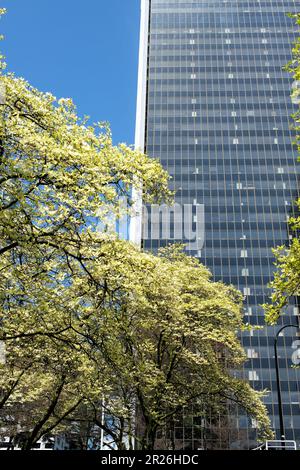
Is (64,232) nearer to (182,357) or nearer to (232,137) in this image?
(182,357)

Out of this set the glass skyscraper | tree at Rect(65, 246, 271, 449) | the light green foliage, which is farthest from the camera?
the glass skyscraper

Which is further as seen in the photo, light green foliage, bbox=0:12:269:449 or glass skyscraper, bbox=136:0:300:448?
glass skyscraper, bbox=136:0:300:448

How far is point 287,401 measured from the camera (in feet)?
273

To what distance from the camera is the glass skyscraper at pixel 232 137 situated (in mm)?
93750

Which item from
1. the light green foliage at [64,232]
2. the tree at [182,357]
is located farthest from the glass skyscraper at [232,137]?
the light green foliage at [64,232]

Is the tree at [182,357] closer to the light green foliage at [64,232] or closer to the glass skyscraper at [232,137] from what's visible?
the light green foliage at [64,232]

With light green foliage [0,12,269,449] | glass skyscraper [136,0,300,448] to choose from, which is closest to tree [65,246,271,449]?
light green foliage [0,12,269,449]

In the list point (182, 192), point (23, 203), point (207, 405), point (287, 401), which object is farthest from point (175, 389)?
point (182, 192)

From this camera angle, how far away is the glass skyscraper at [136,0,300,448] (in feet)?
308

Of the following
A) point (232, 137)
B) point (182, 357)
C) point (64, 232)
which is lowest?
point (182, 357)

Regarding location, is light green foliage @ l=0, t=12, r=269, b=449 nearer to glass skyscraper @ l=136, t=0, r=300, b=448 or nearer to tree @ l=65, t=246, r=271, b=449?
tree @ l=65, t=246, r=271, b=449

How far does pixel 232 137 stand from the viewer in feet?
365

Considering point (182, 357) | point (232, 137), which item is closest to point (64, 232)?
point (182, 357)
